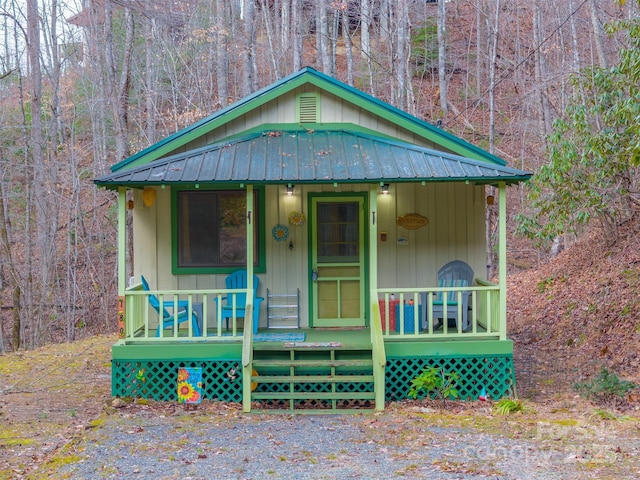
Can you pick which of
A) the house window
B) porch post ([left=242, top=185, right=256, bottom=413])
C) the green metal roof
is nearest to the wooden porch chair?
the green metal roof

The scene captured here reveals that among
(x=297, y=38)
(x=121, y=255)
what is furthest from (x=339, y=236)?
(x=297, y=38)

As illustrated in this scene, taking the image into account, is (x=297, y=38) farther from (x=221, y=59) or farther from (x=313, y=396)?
(x=313, y=396)

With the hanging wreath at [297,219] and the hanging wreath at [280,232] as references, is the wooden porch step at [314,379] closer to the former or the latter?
the hanging wreath at [280,232]

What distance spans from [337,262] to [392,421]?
3.17m

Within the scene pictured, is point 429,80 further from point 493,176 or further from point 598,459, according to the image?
point 598,459

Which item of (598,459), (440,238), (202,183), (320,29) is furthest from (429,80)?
(598,459)

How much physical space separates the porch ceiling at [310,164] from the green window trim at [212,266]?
2.66 ft

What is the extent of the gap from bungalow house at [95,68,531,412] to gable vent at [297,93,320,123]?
1 centimetres

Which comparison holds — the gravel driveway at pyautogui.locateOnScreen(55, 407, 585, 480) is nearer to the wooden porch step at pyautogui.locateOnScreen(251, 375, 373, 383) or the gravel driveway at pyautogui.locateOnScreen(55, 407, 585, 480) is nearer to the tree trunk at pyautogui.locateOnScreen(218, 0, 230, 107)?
the wooden porch step at pyautogui.locateOnScreen(251, 375, 373, 383)

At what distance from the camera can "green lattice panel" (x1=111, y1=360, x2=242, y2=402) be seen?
8977 millimetres

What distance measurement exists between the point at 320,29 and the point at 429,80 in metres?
8.05

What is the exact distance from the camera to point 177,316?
905 centimetres

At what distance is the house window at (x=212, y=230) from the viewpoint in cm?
1036

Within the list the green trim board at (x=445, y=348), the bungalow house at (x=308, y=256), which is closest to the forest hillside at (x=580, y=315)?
the green trim board at (x=445, y=348)
